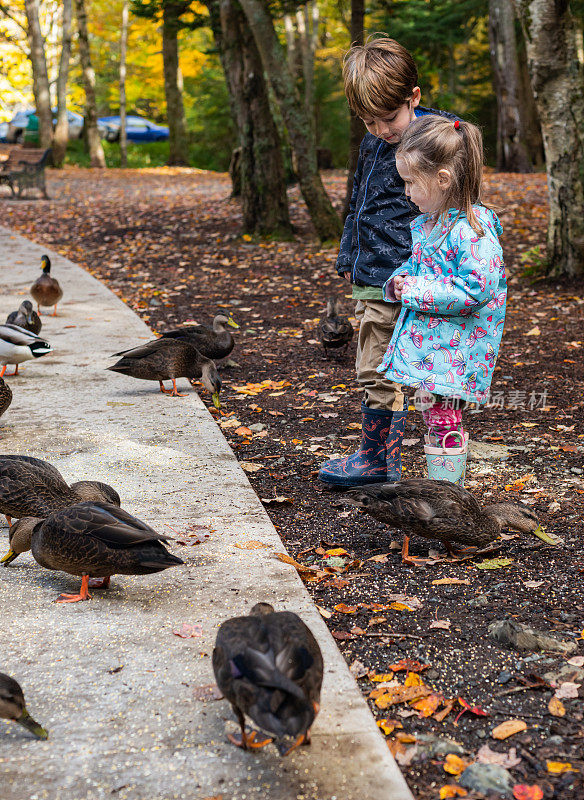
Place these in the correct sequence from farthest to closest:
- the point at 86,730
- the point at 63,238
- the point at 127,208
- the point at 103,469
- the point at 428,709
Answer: the point at 127,208 < the point at 63,238 < the point at 103,469 < the point at 428,709 < the point at 86,730

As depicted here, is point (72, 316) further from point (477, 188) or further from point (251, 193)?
point (477, 188)

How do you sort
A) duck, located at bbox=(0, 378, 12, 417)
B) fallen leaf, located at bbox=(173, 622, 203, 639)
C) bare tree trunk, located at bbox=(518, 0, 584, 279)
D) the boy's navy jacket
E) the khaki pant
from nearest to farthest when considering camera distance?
1. fallen leaf, located at bbox=(173, 622, 203, 639)
2. the boy's navy jacket
3. the khaki pant
4. duck, located at bbox=(0, 378, 12, 417)
5. bare tree trunk, located at bbox=(518, 0, 584, 279)

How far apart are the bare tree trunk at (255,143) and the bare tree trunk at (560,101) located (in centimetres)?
484

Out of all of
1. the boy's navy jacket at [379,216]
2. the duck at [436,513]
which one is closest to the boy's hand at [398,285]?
the boy's navy jacket at [379,216]

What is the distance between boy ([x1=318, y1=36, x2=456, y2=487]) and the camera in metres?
4.14

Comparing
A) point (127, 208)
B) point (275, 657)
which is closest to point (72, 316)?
point (275, 657)

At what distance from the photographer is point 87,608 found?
335 cm

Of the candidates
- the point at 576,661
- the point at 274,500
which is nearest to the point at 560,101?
the point at 274,500

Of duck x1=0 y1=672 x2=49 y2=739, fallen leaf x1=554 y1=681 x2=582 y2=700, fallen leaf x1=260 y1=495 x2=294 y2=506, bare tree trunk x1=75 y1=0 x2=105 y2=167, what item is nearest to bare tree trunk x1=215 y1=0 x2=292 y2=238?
fallen leaf x1=260 y1=495 x2=294 y2=506

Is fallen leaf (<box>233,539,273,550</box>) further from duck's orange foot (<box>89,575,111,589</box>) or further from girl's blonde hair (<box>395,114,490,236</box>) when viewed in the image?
girl's blonde hair (<box>395,114,490,236</box>)

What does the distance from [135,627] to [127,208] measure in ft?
58.1

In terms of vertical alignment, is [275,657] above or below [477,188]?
below

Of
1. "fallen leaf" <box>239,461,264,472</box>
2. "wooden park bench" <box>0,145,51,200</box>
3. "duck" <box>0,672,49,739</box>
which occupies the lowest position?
"fallen leaf" <box>239,461,264,472</box>

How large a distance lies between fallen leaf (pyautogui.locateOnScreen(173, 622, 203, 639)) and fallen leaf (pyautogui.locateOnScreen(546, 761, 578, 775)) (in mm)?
1284
